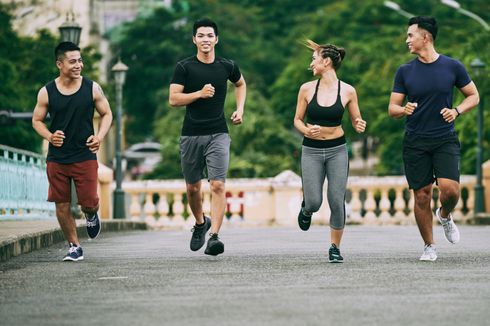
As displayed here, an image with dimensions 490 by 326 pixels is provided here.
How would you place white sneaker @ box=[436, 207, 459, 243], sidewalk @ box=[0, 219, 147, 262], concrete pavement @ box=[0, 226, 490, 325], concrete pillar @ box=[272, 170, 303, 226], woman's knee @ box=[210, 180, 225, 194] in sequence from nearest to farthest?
concrete pavement @ box=[0, 226, 490, 325] < white sneaker @ box=[436, 207, 459, 243] < woman's knee @ box=[210, 180, 225, 194] < sidewalk @ box=[0, 219, 147, 262] < concrete pillar @ box=[272, 170, 303, 226]

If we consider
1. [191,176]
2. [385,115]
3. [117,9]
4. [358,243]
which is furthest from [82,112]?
[117,9]

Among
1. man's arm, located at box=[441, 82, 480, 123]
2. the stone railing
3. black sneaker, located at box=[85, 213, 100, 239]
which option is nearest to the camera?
man's arm, located at box=[441, 82, 480, 123]

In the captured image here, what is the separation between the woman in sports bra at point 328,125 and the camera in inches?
496

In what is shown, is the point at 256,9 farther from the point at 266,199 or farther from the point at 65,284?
the point at 65,284

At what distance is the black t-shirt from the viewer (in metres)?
13.1

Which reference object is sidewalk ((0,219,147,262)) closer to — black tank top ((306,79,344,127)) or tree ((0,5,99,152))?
black tank top ((306,79,344,127))

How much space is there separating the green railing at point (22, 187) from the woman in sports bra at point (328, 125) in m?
8.13

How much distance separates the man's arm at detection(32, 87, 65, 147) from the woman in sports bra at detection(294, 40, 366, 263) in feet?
6.23

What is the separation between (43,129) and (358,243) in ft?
15.7

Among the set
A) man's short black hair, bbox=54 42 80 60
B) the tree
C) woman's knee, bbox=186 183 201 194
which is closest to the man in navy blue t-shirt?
woman's knee, bbox=186 183 201 194

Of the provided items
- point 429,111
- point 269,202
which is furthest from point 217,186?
point 269,202

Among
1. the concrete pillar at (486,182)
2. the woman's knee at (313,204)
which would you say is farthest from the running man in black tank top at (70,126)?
the concrete pillar at (486,182)

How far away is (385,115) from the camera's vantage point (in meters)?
51.9

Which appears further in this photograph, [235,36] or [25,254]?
[235,36]
